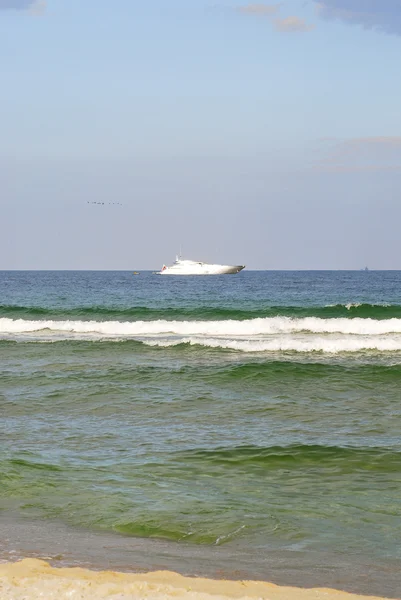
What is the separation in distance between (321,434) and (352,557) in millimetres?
5894

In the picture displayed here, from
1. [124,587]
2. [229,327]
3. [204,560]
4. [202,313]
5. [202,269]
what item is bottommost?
[204,560]

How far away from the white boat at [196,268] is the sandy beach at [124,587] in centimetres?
16497

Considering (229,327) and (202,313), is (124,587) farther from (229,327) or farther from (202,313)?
(202,313)

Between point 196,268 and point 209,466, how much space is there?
167 metres

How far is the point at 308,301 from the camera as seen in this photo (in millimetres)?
59125

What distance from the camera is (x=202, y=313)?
4319 centimetres

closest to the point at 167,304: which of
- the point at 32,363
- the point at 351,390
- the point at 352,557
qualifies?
the point at 32,363

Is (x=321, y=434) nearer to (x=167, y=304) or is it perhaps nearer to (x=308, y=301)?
(x=167, y=304)

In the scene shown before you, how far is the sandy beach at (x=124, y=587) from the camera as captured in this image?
17.7ft

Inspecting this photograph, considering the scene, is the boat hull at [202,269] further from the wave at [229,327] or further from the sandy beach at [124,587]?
the sandy beach at [124,587]

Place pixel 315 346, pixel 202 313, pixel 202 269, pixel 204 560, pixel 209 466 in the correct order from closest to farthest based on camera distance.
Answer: pixel 204 560 → pixel 209 466 → pixel 315 346 → pixel 202 313 → pixel 202 269

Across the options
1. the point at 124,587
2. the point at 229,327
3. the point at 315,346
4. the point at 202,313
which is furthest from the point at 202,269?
the point at 124,587

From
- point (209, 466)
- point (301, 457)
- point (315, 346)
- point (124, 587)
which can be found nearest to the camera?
point (124, 587)

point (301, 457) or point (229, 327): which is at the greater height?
point (229, 327)
